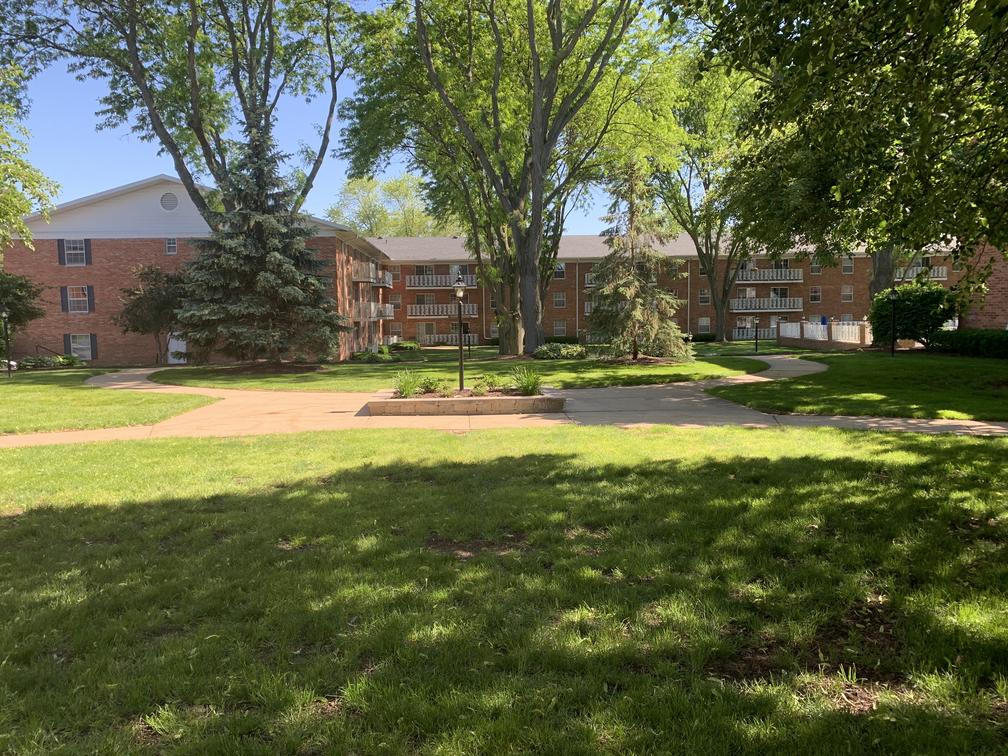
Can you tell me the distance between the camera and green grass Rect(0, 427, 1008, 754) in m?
2.48

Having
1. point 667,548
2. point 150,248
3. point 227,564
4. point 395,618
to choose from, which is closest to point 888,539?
point 667,548

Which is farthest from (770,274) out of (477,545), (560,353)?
(477,545)

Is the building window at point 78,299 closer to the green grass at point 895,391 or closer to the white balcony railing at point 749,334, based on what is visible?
the green grass at point 895,391

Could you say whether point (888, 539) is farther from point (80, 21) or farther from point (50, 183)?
point (80, 21)

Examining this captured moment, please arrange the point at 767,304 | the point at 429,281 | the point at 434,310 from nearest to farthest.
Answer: the point at 429,281 → the point at 767,304 → the point at 434,310

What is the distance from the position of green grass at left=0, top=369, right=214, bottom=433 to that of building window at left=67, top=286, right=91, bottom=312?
1602 cm

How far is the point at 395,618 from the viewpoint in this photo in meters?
3.34

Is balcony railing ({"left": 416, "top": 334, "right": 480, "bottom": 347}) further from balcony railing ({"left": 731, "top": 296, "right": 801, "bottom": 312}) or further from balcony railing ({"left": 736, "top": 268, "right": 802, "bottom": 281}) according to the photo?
balcony railing ({"left": 736, "top": 268, "right": 802, "bottom": 281})

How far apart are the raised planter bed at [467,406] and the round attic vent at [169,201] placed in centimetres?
2693

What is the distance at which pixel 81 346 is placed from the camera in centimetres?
3309

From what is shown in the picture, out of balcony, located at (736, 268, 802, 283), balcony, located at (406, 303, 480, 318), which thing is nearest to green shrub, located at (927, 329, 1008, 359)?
balcony, located at (736, 268, 802, 283)

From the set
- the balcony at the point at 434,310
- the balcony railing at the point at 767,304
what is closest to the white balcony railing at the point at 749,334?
the balcony railing at the point at 767,304

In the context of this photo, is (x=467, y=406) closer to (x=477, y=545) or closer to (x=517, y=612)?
(x=477, y=545)

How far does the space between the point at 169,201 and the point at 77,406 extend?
2299 centimetres
